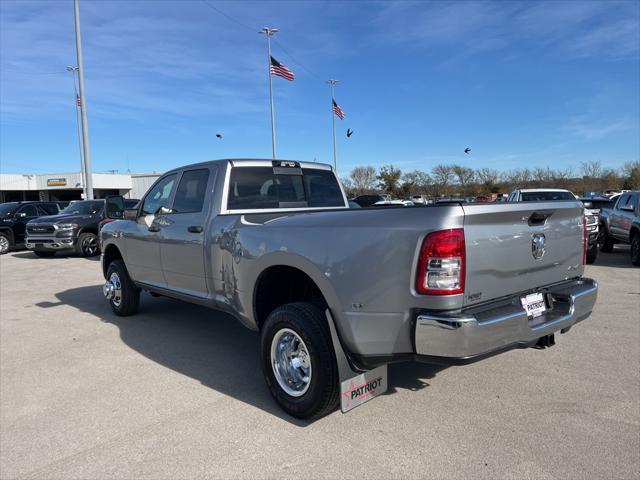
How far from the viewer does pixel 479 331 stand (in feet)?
8.73

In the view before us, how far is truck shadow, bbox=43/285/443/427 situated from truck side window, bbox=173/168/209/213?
5.06 feet

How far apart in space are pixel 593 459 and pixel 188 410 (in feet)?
9.26

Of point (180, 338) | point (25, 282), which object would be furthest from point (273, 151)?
point (180, 338)

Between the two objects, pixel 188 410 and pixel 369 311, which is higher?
pixel 369 311

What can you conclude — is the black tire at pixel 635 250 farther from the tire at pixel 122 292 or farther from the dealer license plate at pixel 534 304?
the tire at pixel 122 292

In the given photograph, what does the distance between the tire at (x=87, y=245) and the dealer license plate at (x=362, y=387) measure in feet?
43.8

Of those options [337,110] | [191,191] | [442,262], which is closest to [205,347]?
[191,191]

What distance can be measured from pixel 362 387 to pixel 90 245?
1361 cm

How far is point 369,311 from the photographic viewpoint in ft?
9.47

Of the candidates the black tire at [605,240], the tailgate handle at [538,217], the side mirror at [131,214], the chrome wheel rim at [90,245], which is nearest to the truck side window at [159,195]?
the side mirror at [131,214]

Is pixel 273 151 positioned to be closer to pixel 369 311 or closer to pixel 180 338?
pixel 180 338

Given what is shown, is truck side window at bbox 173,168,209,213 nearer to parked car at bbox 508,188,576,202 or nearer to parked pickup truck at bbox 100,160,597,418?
parked pickup truck at bbox 100,160,597,418

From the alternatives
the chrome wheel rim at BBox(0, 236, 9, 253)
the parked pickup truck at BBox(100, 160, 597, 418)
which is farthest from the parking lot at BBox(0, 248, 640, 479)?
the chrome wheel rim at BBox(0, 236, 9, 253)

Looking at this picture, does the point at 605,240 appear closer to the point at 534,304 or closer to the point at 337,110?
the point at 534,304
